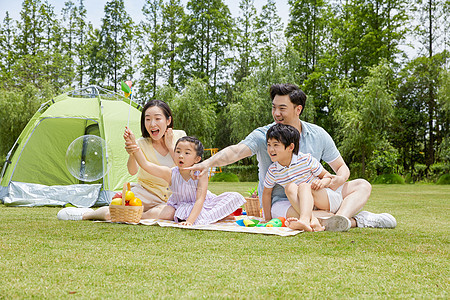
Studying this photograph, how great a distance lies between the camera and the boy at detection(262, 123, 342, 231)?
3500 millimetres

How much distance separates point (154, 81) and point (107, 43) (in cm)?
328

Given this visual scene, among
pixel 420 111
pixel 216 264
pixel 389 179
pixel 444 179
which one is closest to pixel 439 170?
pixel 444 179

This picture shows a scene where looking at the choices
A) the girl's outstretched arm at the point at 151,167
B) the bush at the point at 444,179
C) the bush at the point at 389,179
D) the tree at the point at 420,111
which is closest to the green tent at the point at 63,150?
the girl's outstretched arm at the point at 151,167

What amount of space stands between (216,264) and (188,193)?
6.01 ft

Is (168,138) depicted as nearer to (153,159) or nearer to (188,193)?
(153,159)

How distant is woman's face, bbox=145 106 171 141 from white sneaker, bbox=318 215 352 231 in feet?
5.77

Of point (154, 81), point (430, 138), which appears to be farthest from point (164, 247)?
point (154, 81)

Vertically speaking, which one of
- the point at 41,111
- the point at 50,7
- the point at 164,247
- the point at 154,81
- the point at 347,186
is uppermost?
the point at 50,7

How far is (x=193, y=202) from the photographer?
3.96m

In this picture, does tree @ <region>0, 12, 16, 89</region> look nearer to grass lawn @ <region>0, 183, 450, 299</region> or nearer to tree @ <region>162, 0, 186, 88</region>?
tree @ <region>162, 0, 186, 88</region>

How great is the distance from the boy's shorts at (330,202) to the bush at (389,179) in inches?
506

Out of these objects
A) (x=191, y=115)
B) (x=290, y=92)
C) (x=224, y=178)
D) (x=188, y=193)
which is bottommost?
(x=224, y=178)

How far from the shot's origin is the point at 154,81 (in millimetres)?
24625

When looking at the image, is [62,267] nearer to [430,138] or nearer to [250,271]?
[250,271]
